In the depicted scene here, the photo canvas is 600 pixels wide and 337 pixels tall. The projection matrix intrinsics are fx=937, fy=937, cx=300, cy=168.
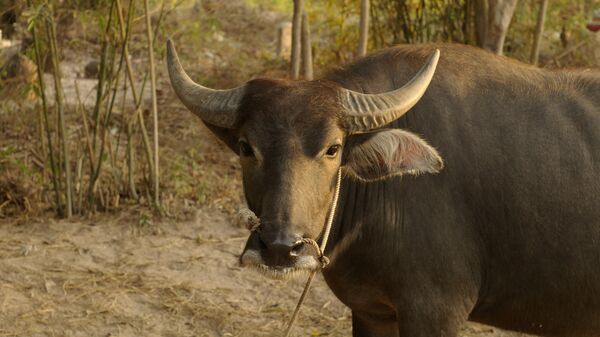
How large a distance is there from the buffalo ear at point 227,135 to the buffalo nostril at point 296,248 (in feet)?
1.84

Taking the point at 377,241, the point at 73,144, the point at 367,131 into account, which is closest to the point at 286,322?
the point at 377,241

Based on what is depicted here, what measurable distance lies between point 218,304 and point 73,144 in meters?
2.62

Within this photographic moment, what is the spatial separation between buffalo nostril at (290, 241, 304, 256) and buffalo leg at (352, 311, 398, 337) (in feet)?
3.34

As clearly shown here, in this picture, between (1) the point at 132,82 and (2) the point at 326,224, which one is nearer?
(2) the point at 326,224

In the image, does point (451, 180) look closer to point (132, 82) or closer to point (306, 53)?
point (306, 53)

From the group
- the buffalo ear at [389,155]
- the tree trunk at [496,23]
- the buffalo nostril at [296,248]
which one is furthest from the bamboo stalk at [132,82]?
the buffalo nostril at [296,248]

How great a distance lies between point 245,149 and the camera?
11.9 feet

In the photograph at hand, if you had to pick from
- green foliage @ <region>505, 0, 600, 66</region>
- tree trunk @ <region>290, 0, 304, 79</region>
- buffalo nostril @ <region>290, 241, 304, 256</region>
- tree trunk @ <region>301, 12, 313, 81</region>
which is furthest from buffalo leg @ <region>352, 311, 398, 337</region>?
green foliage @ <region>505, 0, 600, 66</region>

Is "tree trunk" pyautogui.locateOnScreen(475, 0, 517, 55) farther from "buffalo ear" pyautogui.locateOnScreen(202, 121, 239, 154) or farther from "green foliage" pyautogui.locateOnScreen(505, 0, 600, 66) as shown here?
"buffalo ear" pyautogui.locateOnScreen(202, 121, 239, 154)

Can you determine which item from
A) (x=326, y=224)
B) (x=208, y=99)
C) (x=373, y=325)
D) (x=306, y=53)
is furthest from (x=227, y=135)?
(x=306, y=53)

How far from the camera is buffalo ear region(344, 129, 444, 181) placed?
12.0 feet

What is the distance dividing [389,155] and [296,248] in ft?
1.88

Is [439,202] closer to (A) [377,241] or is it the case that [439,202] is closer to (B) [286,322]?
(A) [377,241]

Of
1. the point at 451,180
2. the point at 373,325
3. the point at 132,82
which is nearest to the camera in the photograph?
the point at 451,180
